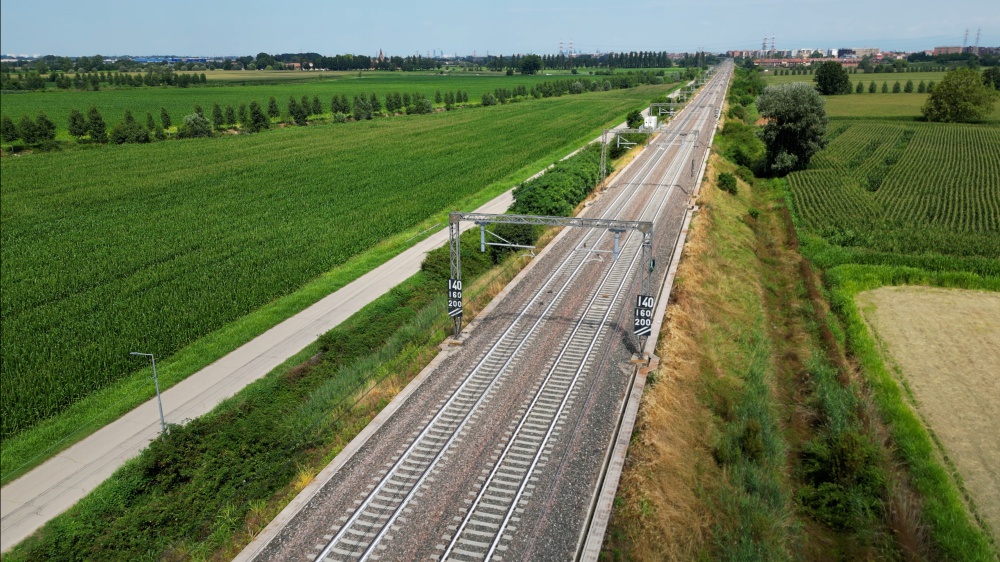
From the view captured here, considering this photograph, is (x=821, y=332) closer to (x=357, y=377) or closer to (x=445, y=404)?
(x=445, y=404)

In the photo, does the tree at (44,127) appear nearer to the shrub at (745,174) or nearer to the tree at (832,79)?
the shrub at (745,174)

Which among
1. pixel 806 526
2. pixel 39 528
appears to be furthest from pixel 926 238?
pixel 39 528

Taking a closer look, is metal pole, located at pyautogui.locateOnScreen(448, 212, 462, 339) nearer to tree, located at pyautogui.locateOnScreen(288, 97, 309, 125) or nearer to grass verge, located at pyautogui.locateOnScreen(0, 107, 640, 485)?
grass verge, located at pyautogui.locateOnScreen(0, 107, 640, 485)

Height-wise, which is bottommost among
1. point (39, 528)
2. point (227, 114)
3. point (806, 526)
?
point (806, 526)

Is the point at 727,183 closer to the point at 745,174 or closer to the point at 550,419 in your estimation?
the point at 745,174

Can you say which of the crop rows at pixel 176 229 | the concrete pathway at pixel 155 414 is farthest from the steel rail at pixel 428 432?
the crop rows at pixel 176 229

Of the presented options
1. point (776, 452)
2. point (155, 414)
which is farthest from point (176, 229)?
point (776, 452)
